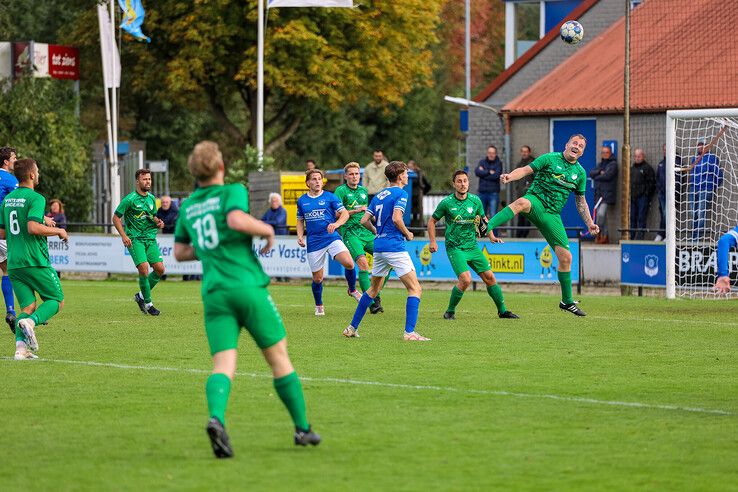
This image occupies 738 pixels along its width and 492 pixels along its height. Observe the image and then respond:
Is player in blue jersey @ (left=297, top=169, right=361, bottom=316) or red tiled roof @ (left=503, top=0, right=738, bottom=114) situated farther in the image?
red tiled roof @ (left=503, top=0, right=738, bottom=114)

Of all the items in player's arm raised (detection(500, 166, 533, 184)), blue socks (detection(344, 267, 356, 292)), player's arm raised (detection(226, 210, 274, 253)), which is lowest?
blue socks (detection(344, 267, 356, 292))

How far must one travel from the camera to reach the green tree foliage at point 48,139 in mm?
39500

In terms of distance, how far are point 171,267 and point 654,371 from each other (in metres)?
19.9

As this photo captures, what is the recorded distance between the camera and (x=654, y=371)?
529 inches

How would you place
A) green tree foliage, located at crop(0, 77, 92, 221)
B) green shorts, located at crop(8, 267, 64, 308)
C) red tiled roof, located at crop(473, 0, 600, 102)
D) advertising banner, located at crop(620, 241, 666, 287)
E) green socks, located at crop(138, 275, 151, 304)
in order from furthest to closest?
green tree foliage, located at crop(0, 77, 92, 221)
red tiled roof, located at crop(473, 0, 600, 102)
advertising banner, located at crop(620, 241, 666, 287)
green socks, located at crop(138, 275, 151, 304)
green shorts, located at crop(8, 267, 64, 308)

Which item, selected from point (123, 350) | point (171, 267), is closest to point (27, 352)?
point (123, 350)

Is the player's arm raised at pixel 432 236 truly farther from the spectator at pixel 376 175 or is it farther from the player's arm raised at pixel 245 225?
the spectator at pixel 376 175

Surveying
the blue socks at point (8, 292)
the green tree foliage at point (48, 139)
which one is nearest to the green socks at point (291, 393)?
the blue socks at point (8, 292)

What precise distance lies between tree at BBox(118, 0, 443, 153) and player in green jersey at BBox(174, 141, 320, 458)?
36.5 meters

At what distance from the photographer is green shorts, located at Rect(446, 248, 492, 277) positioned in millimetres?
19281

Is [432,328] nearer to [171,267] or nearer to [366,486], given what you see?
[366,486]

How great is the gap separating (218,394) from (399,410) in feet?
7.85

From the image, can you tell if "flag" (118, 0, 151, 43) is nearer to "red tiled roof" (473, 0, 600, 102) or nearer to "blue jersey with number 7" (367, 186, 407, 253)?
"red tiled roof" (473, 0, 600, 102)

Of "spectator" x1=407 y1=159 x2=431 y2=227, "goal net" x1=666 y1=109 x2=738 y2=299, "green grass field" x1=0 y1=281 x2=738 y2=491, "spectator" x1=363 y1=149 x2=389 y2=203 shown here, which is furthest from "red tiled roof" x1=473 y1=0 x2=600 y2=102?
"green grass field" x1=0 y1=281 x2=738 y2=491
